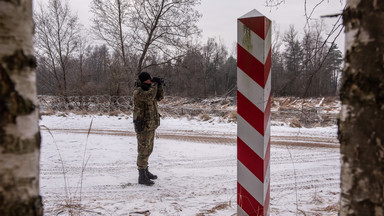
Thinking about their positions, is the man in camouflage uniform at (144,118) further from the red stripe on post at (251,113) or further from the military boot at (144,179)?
the red stripe on post at (251,113)

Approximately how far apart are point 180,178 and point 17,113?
4.34 m

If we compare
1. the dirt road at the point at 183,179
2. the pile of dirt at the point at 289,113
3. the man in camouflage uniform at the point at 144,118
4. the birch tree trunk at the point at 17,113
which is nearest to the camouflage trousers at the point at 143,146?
the man in camouflage uniform at the point at 144,118

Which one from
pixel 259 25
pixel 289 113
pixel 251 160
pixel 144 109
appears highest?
pixel 259 25

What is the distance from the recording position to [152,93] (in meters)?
4.69

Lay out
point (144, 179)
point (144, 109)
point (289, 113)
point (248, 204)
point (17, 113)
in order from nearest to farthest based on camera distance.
A: point (17, 113), point (248, 204), point (144, 179), point (144, 109), point (289, 113)

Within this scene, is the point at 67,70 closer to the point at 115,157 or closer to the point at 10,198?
the point at 115,157

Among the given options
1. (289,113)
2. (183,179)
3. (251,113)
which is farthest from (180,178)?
(289,113)

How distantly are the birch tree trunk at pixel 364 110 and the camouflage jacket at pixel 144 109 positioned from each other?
3846mm

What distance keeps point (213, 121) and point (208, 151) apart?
6.76 m

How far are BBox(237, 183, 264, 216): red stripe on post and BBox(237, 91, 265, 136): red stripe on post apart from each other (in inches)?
20.9

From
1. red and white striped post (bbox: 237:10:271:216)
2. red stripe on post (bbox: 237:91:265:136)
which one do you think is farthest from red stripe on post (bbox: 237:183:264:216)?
red stripe on post (bbox: 237:91:265:136)

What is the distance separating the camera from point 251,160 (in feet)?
7.03

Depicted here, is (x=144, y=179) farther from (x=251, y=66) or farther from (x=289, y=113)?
(x=289, y=113)

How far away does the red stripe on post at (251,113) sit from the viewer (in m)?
2.10
